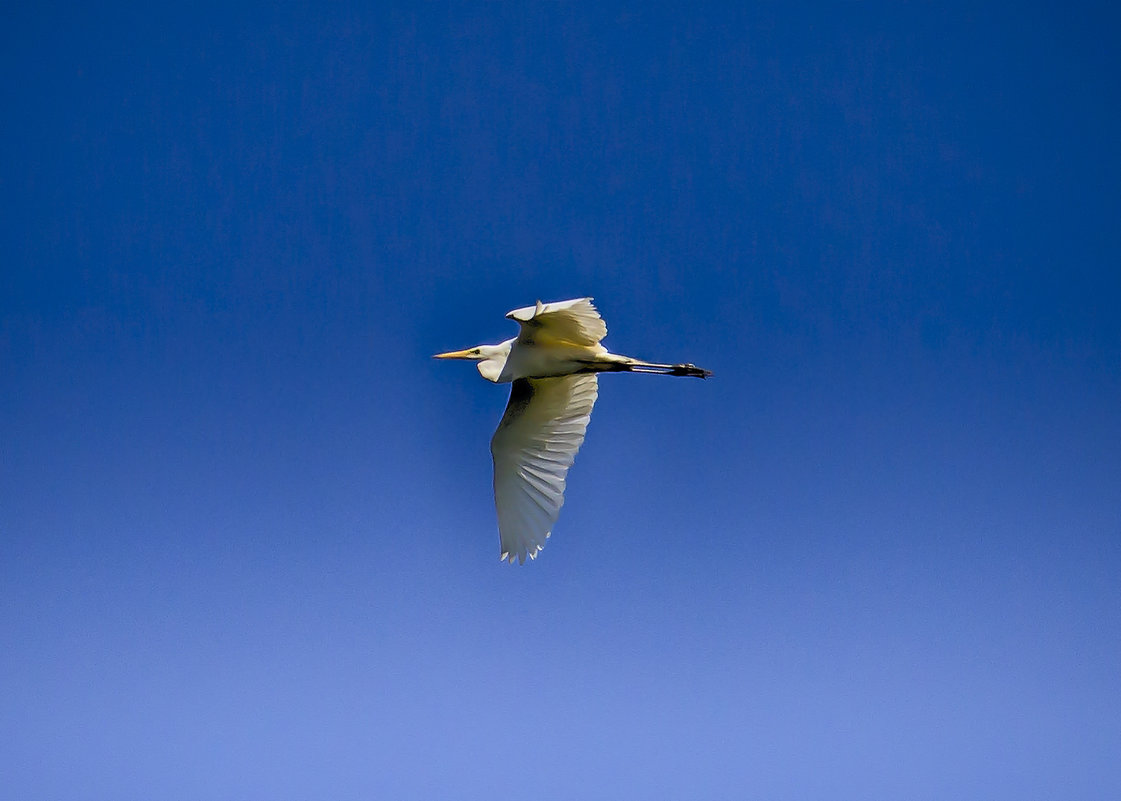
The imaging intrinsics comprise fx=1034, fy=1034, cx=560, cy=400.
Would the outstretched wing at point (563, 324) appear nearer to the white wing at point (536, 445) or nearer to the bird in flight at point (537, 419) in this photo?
the bird in flight at point (537, 419)

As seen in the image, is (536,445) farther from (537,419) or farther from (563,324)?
(563,324)

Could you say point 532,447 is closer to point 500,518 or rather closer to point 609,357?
point 500,518

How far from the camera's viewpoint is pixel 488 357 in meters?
9.80

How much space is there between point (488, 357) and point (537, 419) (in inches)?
30.2

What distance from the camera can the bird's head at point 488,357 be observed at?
950 centimetres

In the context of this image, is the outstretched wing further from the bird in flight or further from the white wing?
the white wing

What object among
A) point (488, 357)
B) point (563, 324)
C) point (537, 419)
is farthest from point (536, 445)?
point (563, 324)

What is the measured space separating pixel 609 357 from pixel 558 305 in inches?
68.3

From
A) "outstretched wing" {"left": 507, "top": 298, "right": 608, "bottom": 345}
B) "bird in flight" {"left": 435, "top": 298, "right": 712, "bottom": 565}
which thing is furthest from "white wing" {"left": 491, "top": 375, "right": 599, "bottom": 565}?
"outstretched wing" {"left": 507, "top": 298, "right": 608, "bottom": 345}

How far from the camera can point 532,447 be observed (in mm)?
10008

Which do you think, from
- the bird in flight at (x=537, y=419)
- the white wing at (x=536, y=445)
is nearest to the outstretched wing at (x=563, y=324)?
the bird in flight at (x=537, y=419)

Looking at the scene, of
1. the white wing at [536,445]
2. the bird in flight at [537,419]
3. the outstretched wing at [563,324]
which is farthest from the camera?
the white wing at [536,445]

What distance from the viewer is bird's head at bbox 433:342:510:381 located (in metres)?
9.50

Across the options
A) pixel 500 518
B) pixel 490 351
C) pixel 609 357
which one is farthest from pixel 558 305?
pixel 500 518
